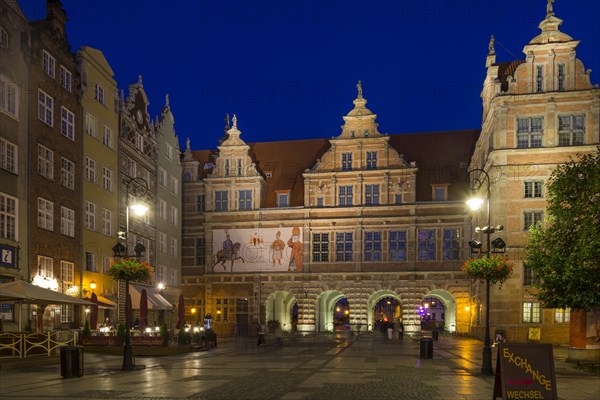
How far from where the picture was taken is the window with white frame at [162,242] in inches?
2158

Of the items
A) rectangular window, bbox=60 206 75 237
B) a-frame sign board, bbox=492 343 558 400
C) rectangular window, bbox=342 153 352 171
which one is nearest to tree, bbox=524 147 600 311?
a-frame sign board, bbox=492 343 558 400

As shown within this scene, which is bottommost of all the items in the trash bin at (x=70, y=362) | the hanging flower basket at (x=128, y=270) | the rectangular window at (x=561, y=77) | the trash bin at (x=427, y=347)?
the trash bin at (x=427, y=347)

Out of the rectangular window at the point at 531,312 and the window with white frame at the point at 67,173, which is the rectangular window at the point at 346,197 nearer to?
the rectangular window at the point at 531,312

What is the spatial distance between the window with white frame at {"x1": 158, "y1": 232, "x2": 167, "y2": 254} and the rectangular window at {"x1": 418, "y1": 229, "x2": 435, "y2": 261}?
21456 mm

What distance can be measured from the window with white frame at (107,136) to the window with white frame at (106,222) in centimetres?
432

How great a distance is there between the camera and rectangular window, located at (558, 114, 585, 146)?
145 ft

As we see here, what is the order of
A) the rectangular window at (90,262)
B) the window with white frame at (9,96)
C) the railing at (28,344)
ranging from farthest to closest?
the rectangular window at (90,262), the window with white frame at (9,96), the railing at (28,344)

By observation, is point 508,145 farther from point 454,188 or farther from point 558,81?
point 454,188

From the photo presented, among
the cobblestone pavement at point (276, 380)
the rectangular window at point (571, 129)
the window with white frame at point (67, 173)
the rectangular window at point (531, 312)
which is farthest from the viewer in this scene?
the rectangular window at point (571, 129)

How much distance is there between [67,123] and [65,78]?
2587 millimetres

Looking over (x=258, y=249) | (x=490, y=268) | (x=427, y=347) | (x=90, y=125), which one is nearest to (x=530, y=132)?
(x=427, y=347)

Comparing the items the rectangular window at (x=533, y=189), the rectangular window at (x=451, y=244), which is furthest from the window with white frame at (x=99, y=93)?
the rectangular window at (x=451, y=244)

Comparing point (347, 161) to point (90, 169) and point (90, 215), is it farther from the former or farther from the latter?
point (90, 215)

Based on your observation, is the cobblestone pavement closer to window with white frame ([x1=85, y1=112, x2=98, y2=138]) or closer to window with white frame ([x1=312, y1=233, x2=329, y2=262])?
window with white frame ([x1=85, y1=112, x2=98, y2=138])
